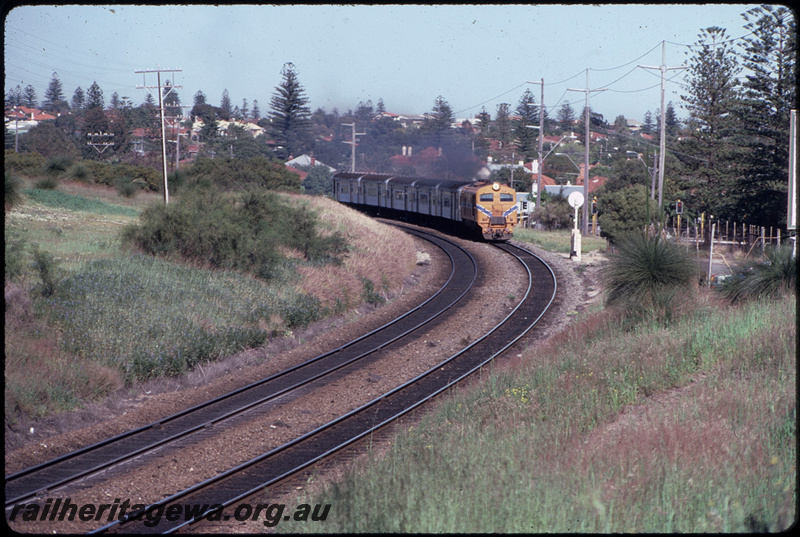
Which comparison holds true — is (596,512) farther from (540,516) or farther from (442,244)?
(442,244)

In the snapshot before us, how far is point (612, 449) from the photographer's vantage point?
620cm

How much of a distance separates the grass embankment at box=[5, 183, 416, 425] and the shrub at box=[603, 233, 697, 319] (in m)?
7.68

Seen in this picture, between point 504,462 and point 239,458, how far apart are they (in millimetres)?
3988

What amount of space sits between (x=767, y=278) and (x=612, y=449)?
28.7 feet

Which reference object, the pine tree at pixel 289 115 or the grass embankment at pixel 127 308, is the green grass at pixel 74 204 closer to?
the grass embankment at pixel 127 308

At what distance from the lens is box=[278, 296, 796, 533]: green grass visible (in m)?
4.81

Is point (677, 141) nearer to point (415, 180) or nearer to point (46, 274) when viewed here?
point (415, 180)

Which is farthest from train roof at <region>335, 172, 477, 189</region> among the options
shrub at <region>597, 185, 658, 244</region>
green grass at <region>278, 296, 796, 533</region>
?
green grass at <region>278, 296, 796, 533</region>

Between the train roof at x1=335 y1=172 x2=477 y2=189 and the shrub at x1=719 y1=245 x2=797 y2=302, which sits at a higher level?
the train roof at x1=335 y1=172 x2=477 y2=189

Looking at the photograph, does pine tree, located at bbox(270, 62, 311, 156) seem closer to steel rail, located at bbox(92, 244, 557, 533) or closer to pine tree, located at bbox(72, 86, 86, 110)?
pine tree, located at bbox(72, 86, 86, 110)

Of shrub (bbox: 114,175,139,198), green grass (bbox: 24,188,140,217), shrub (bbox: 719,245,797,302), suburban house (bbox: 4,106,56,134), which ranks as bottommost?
shrub (bbox: 719,245,797,302)

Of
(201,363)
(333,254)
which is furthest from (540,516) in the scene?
(333,254)

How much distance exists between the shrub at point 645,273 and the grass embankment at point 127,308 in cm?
768

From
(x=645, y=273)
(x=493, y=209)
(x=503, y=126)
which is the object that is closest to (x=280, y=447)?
(x=645, y=273)
